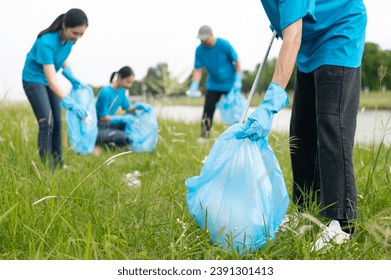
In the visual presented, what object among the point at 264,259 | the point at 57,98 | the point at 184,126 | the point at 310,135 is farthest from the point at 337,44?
the point at 184,126

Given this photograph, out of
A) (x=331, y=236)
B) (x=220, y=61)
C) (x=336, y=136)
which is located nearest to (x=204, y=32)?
(x=220, y=61)

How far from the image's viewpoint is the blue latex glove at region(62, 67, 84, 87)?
13.5ft

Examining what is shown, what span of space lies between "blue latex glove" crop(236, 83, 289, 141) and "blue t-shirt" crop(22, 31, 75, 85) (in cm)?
213

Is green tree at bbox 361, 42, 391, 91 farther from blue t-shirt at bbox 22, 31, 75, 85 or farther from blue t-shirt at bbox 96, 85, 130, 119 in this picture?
blue t-shirt at bbox 96, 85, 130, 119

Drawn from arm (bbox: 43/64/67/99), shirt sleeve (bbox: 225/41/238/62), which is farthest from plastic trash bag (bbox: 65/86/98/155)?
shirt sleeve (bbox: 225/41/238/62)

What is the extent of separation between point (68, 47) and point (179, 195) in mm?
1681

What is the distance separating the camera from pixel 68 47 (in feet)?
12.1

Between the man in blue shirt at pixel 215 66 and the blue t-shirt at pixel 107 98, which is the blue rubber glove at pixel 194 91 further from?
the blue t-shirt at pixel 107 98

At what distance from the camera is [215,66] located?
5773 mm

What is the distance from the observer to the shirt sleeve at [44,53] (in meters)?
3.46

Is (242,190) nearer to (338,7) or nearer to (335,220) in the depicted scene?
(335,220)

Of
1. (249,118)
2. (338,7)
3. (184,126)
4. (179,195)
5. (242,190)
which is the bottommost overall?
(184,126)

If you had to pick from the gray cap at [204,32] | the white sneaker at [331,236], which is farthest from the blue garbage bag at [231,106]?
the white sneaker at [331,236]

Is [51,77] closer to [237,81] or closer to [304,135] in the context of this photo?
[304,135]
